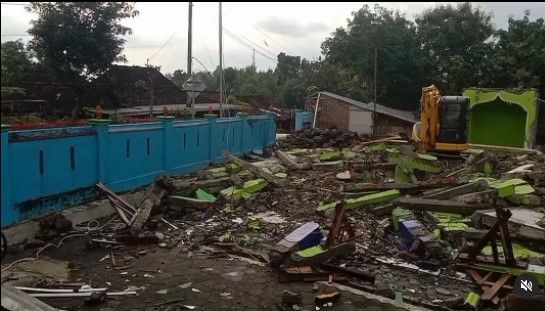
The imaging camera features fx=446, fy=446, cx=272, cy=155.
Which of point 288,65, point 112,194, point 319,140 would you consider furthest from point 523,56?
point 288,65

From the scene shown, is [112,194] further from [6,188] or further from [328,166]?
[328,166]

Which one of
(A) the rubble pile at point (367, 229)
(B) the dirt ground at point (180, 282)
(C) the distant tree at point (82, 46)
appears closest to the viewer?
(B) the dirt ground at point (180, 282)

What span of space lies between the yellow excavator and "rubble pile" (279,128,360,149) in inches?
321

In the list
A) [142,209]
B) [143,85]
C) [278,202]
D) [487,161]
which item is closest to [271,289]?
[142,209]

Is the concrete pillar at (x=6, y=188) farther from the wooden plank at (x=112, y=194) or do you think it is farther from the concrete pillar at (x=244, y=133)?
the concrete pillar at (x=244, y=133)

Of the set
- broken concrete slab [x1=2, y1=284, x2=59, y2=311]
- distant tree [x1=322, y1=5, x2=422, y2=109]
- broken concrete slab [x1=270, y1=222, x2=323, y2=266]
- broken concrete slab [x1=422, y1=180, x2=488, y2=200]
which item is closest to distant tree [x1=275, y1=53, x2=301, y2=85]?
distant tree [x1=322, y1=5, x2=422, y2=109]

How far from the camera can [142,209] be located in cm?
887

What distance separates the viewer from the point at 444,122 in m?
15.6

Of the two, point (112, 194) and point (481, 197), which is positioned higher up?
point (481, 197)

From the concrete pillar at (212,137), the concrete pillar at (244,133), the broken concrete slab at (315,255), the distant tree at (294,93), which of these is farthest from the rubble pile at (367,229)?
the distant tree at (294,93)

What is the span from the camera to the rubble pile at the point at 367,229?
6.37 meters

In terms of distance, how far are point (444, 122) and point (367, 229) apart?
8190 millimetres

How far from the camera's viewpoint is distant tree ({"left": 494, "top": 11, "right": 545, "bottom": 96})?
2733 centimetres

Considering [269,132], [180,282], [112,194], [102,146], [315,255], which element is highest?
[102,146]
